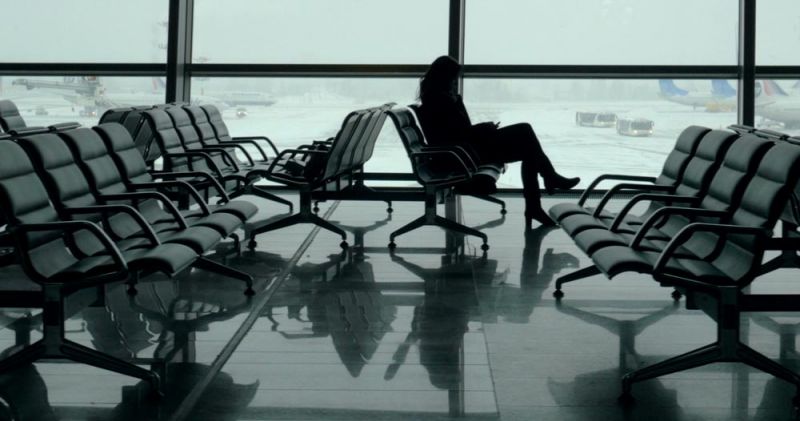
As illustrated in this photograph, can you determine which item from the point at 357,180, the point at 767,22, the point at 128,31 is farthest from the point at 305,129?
the point at 767,22

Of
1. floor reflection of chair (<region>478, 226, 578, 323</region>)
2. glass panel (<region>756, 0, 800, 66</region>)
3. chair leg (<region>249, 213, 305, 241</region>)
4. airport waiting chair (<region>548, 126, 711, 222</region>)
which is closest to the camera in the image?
floor reflection of chair (<region>478, 226, 578, 323</region>)

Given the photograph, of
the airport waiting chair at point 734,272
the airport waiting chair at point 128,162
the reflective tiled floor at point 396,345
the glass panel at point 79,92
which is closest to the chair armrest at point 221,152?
the reflective tiled floor at point 396,345

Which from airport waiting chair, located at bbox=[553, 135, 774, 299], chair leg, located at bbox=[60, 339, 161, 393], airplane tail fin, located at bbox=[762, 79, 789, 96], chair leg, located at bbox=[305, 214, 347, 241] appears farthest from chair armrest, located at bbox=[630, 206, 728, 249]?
airplane tail fin, located at bbox=[762, 79, 789, 96]

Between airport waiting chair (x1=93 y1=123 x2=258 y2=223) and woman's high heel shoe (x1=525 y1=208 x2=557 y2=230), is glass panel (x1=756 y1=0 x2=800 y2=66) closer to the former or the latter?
woman's high heel shoe (x1=525 y1=208 x2=557 y2=230)

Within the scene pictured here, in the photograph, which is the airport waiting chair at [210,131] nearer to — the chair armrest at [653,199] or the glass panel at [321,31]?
the glass panel at [321,31]

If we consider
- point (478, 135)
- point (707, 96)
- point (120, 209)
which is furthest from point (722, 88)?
point (120, 209)

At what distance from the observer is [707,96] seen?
8.91m

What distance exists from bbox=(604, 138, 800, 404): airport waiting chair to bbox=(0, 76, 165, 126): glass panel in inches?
250

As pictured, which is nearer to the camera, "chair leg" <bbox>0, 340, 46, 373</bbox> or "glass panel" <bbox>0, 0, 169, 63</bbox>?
"chair leg" <bbox>0, 340, 46, 373</bbox>

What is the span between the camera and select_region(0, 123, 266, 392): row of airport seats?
10.3 ft

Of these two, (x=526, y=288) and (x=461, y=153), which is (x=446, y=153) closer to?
(x=461, y=153)

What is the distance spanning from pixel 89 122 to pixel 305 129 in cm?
203

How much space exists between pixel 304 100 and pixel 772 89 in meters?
3.89

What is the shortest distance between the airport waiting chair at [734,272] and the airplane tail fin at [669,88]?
539 centimetres
